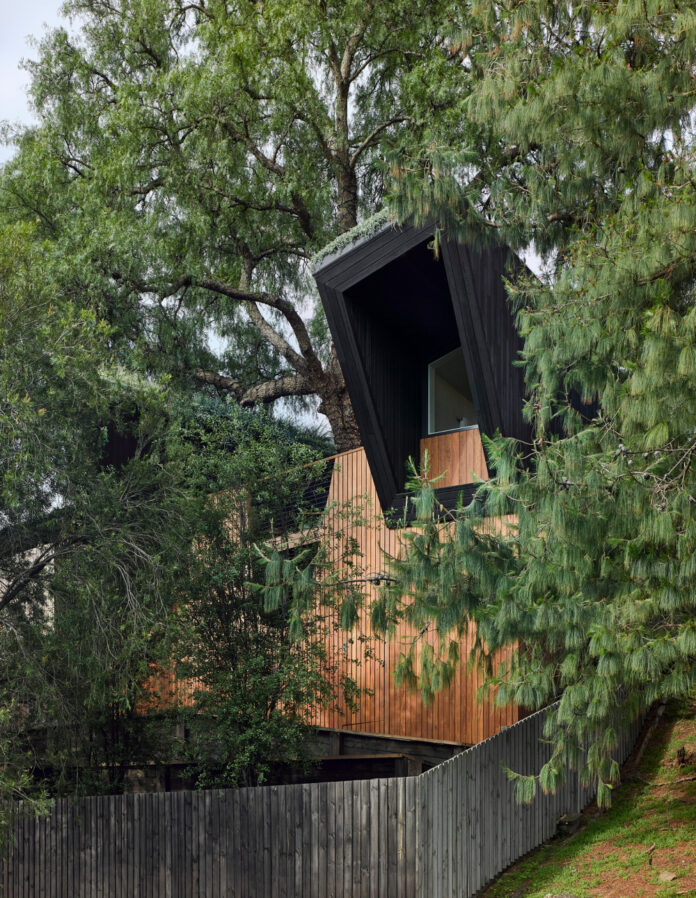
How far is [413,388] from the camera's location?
12883 millimetres

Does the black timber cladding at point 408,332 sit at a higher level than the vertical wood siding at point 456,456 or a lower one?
higher

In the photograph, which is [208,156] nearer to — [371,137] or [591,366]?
[371,137]

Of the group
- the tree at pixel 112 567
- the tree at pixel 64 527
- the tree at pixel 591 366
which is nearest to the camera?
the tree at pixel 591 366

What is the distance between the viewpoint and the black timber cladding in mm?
10867

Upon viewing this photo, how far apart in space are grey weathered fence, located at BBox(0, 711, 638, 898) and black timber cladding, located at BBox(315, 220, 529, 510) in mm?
3811

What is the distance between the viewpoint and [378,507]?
516 inches

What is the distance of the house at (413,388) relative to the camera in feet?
35.9

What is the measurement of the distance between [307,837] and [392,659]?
400 cm

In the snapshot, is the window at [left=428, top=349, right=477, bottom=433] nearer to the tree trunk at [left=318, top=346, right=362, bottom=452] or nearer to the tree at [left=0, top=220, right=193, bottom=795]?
the tree at [left=0, top=220, right=193, bottom=795]

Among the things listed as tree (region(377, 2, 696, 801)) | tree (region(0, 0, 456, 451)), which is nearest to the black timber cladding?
tree (region(377, 2, 696, 801))

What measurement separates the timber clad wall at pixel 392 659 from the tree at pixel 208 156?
196 inches

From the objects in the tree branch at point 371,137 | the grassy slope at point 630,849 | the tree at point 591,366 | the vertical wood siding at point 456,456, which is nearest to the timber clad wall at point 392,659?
the vertical wood siding at point 456,456

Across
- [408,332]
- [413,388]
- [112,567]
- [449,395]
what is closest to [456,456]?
[449,395]

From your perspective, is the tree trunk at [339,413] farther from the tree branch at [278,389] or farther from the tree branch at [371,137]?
the tree branch at [371,137]
